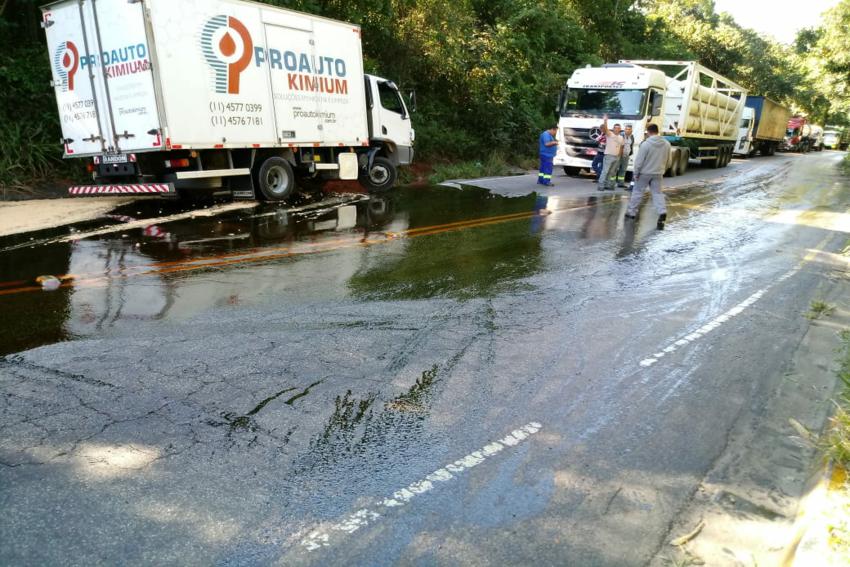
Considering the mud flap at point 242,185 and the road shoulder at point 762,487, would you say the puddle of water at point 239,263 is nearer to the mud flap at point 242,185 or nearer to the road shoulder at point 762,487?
the mud flap at point 242,185

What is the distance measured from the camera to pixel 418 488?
2984 millimetres

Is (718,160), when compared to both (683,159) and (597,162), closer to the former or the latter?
(683,159)

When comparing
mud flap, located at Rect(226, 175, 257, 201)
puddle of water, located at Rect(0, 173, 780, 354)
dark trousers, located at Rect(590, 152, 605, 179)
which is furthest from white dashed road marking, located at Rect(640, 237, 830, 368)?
dark trousers, located at Rect(590, 152, 605, 179)

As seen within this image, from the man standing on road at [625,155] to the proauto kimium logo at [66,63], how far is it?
504 inches

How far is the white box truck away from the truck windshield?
7671 millimetres

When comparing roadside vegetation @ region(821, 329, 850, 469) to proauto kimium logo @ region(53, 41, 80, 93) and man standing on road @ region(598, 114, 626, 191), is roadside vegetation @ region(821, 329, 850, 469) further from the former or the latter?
proauto kimium logo @ region(53, 41, 80, 93)

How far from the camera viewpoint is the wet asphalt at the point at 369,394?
2.68 m

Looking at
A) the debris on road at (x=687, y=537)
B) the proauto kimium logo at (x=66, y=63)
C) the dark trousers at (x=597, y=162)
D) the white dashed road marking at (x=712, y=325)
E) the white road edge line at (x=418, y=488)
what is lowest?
the debris on road at (x=687, y=537)

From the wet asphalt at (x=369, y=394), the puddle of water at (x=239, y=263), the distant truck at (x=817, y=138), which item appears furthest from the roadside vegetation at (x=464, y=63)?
the distant truck at (x=817, y=138)

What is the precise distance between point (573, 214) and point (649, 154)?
5.84 ft

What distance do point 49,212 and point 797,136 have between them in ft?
164

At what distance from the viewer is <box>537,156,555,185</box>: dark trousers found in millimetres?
16344

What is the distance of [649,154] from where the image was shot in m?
10.7

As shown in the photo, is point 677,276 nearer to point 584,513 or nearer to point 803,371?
point 803,371
